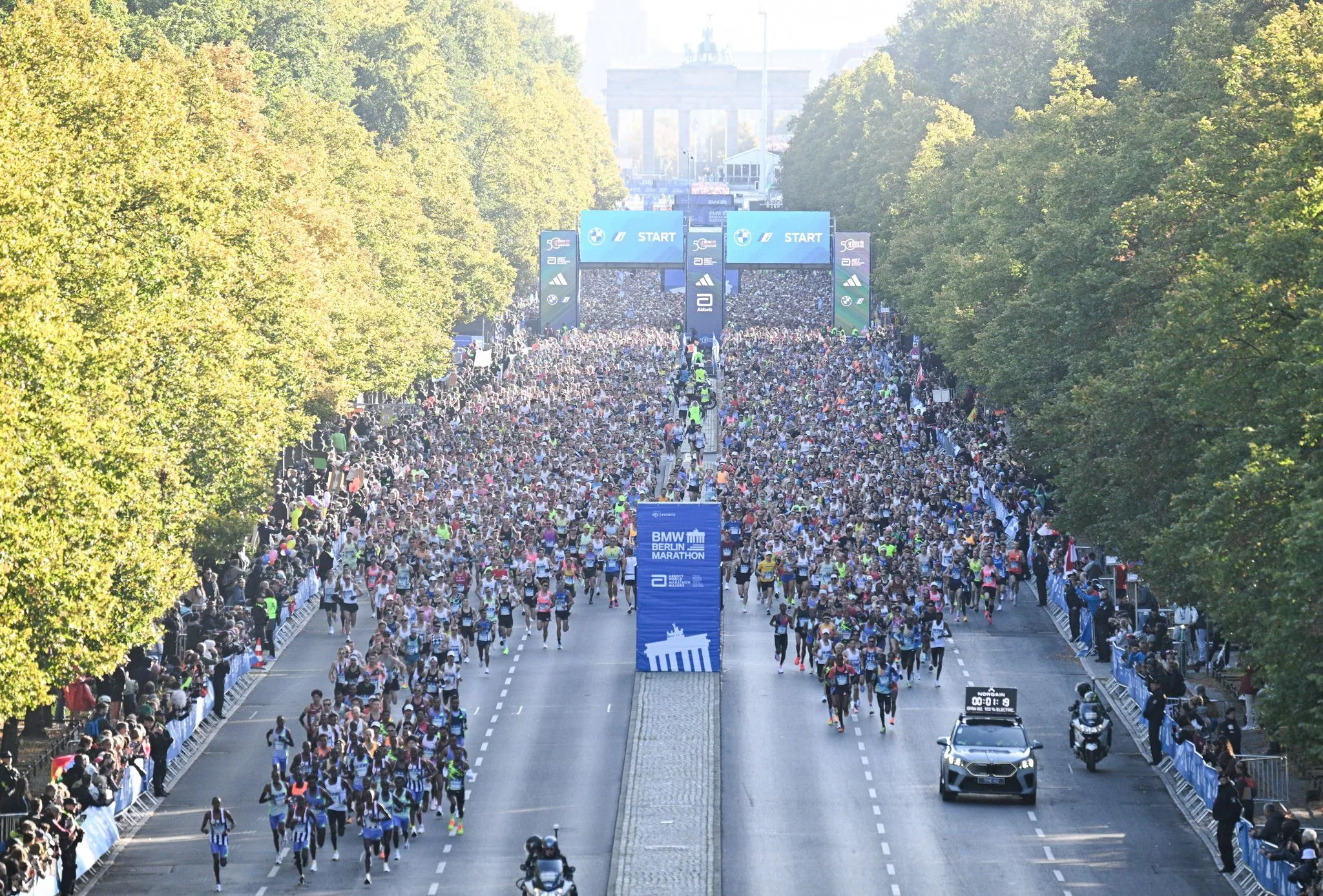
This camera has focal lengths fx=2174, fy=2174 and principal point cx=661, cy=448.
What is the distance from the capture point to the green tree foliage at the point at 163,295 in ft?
106

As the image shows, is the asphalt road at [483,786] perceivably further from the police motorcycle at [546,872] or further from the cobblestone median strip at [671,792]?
the police motorcycle at [546,872]

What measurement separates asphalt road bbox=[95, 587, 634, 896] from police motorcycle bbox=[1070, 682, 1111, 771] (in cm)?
784

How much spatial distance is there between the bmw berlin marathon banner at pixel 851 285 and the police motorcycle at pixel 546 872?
70.8 meters

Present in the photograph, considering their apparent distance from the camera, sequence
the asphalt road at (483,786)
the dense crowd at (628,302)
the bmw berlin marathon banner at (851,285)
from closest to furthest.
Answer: the asphalt road at (483,786)
the bmw berlin marathon banner at (851,285)
the dense crowd at (628,302)

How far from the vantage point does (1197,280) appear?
130ft

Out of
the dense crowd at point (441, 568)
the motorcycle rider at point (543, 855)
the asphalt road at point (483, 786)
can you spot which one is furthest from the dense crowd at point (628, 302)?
the motorcycle rider at point (543, 855)

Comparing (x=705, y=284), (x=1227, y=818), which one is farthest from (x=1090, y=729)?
(x=705, y=284)

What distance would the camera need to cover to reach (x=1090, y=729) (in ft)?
121

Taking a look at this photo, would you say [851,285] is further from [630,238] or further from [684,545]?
[684,545]

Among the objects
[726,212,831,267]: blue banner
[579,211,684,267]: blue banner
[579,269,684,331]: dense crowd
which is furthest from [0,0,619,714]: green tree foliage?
[726,212,831,267]: blue banner

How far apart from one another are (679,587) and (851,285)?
185 feet

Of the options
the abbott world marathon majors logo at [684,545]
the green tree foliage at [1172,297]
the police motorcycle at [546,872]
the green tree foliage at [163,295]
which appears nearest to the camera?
the police motorcycle at [546,872]

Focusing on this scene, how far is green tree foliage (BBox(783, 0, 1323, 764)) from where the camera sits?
102 feet

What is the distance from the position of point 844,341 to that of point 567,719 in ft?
191
